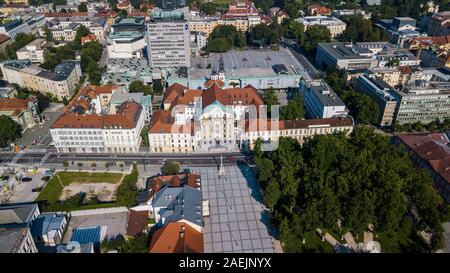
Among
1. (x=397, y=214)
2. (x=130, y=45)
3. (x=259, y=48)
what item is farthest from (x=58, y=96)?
(x=397, y=214)

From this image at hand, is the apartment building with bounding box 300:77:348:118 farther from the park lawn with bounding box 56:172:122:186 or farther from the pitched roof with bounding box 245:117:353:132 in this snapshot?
the park lawn with bounding box 56:172:122:186

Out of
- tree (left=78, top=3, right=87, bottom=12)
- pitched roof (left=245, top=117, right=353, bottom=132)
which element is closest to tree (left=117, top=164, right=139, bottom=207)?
pitched roof (left=245, top=117, right=353, bottom=132)

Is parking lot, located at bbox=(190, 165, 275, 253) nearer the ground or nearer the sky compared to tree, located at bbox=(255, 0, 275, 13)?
nearer the ground

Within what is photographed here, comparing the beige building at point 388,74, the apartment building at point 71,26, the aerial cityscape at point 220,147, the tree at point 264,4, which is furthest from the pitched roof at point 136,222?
the tree at point 264,4

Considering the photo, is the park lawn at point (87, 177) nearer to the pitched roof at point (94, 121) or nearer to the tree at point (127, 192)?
the tree at point (127, 192)
